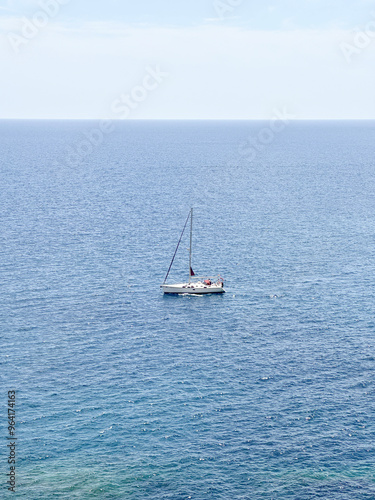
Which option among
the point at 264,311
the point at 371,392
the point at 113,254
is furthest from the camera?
the point at 113,254

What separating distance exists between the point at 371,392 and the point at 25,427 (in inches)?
2099

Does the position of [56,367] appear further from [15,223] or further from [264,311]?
[15,223]

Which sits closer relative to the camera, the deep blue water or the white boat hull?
the deep blue water

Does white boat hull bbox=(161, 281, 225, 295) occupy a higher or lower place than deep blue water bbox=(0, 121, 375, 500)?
higher

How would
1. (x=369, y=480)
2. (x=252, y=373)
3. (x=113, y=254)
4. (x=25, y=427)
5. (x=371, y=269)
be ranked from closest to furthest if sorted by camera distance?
(x=369, y=480)
(x=25, y=427)
(x=252, y=373)
(x=371, y=269)
(x=113, y=254)

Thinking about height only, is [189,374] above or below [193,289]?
below

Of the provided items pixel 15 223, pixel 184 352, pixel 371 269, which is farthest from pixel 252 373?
pixel 15 223

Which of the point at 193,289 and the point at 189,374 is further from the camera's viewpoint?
the point at 193,289

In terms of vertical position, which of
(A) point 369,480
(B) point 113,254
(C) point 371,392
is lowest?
(A) point 369,480

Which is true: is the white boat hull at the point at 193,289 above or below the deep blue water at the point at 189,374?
above

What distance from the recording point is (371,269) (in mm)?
153875

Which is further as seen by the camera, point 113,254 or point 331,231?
point 331,231

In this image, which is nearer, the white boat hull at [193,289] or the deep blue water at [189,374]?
the deep blue water at [189,374]

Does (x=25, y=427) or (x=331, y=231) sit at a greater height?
(x=331, y=231)
